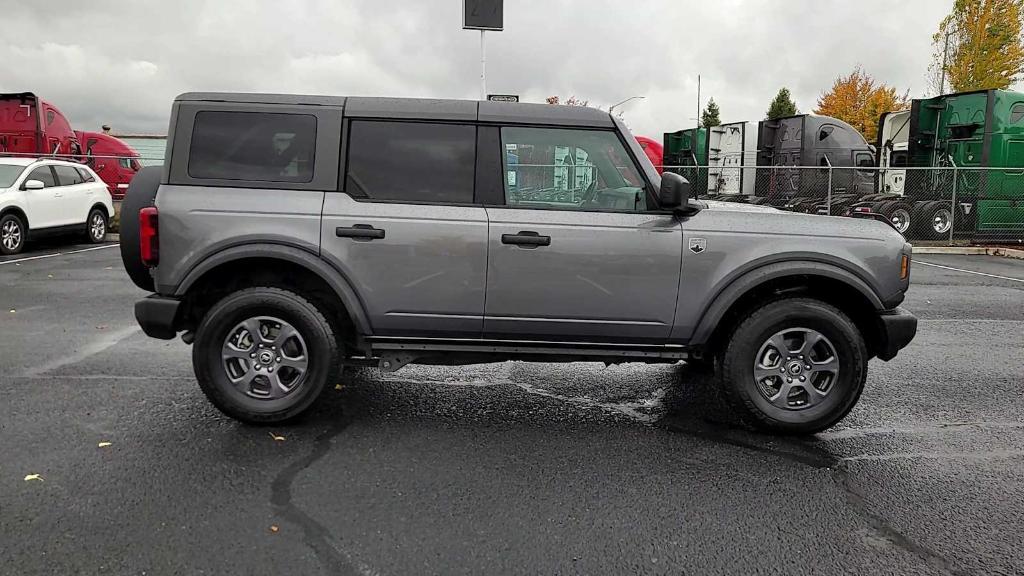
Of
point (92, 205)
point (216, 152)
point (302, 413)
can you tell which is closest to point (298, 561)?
point (302, 413)

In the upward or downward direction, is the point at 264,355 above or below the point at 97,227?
below

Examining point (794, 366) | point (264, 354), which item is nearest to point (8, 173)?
point (264, 354)

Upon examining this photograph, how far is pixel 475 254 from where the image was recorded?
172 inches

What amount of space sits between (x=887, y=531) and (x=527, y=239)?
2.30 metres

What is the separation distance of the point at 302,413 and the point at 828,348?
124 inches

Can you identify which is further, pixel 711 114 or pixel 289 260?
pixel 711 114

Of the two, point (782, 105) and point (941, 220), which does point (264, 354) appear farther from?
point (782, 105)

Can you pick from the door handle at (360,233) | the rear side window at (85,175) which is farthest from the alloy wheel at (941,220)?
the rear side window at (85,175)

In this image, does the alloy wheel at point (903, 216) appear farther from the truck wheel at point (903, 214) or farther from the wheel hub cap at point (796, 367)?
the wheel hub cap at point (796, 367)

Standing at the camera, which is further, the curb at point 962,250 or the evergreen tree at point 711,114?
the evergreen tree at point 711,114

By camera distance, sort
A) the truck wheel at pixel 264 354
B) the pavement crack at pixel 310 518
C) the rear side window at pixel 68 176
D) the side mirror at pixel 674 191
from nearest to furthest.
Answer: the pavement crack at pixel 310 518
the side mirror at pixel 674 191
the truck wheel at pixel 264 354
the rear side window at pixel 68 176

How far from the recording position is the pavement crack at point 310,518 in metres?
2.99

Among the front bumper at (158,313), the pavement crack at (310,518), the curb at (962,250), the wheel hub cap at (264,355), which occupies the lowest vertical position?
the pavement crack at (310,518)

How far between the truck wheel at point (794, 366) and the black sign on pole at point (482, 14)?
10015 mm
